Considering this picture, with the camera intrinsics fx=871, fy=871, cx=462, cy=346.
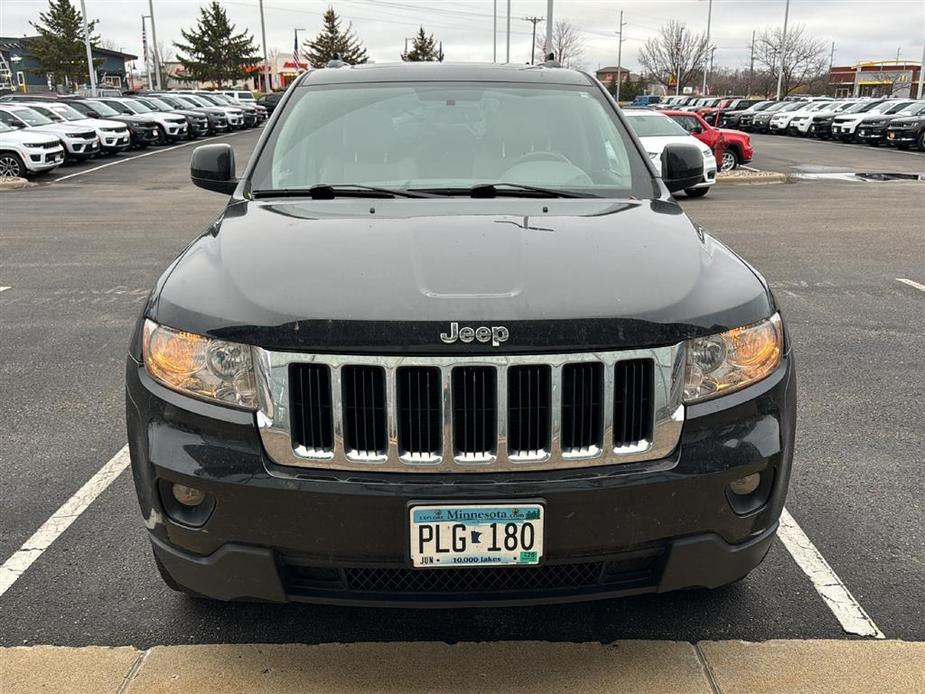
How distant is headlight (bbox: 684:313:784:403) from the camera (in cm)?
232

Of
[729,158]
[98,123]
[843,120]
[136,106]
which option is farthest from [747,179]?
[136,106]

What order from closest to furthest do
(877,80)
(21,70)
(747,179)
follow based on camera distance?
(747,179)
(21,70)
(877,80)

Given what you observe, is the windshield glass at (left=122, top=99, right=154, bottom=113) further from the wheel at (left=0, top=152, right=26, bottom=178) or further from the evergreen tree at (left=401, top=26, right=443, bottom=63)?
the evergreen tree at (left=401, top=26, right=443, bottom=63)

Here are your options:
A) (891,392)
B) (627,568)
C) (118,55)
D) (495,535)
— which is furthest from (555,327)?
(118,55)

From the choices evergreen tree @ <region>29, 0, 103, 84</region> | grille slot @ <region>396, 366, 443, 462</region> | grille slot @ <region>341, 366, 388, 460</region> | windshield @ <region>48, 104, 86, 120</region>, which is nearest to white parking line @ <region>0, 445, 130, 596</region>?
grille slot @ <region>341, 366, 388, 460</region>

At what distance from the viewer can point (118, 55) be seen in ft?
306

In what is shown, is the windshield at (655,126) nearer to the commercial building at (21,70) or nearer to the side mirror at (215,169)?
the side mirror at (215,169)

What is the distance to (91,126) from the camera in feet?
75.3

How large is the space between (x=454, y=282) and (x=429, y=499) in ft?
1.89

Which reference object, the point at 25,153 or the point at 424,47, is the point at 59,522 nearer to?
the point at 25,153

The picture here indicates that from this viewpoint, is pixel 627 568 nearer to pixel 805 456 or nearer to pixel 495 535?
pixel 495 535

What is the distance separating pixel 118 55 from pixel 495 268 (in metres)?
103

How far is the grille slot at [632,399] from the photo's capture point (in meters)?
2.25

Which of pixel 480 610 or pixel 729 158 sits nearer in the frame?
pixel 480 610
